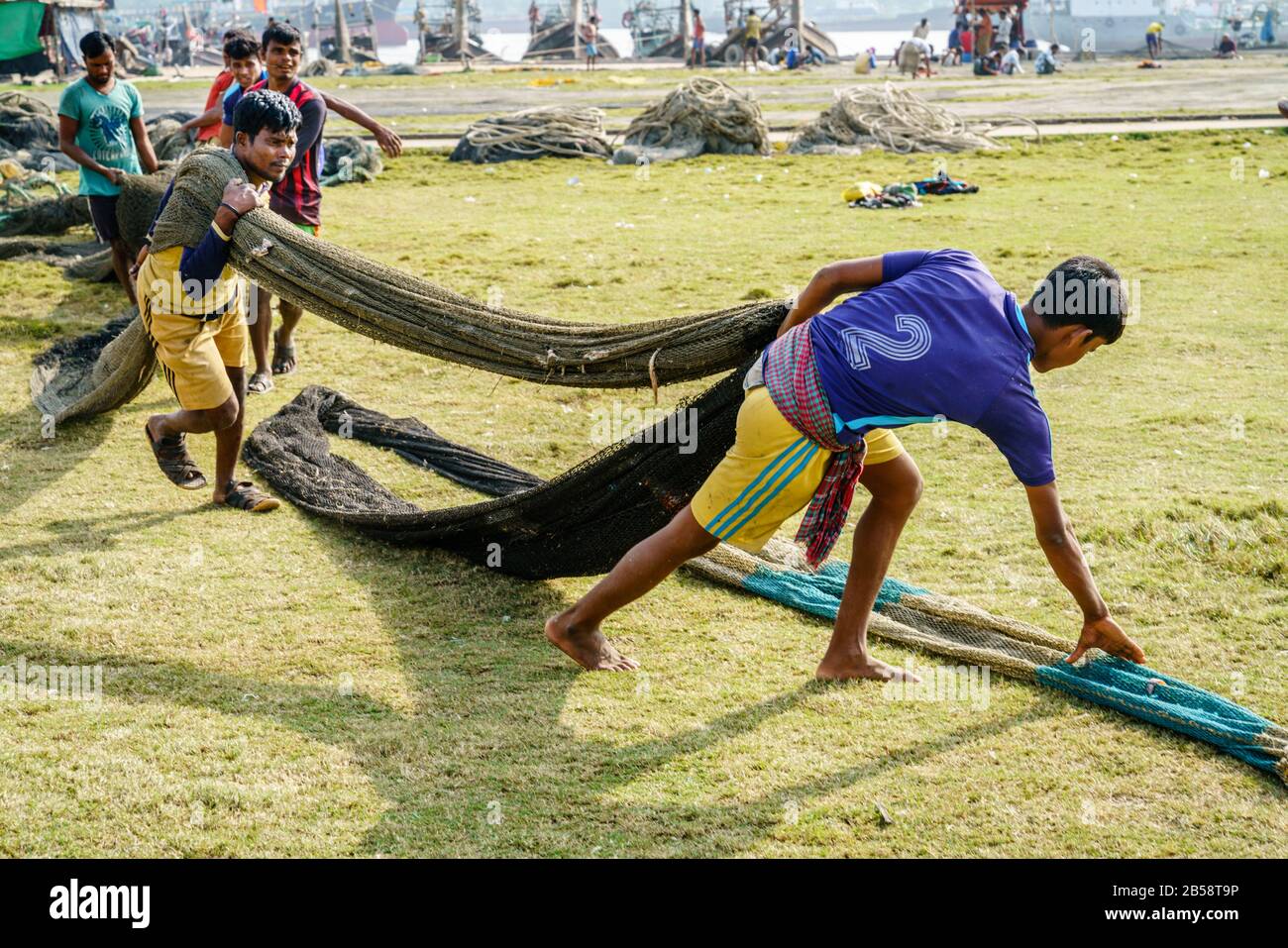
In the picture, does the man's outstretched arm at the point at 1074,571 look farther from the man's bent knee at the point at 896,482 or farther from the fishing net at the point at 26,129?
the fishing net at the point at 26,129

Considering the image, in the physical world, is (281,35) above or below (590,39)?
below

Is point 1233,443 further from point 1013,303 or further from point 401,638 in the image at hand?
point 401,638

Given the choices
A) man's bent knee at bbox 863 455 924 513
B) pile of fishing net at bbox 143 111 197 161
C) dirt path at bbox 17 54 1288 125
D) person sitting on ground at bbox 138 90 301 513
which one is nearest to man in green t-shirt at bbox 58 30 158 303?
person sitting on ground at bbox 138 90 301 513

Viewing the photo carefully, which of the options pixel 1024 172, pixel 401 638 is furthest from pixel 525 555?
pixel 1024 172

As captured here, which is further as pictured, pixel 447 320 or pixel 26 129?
pixel 26 129

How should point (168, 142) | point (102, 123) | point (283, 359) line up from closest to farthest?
point (283, 359) → point (102, 123) → point (168, 142)

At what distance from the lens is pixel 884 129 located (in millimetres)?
17859

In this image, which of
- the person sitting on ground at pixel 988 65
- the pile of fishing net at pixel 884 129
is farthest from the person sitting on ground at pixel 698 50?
the pile of fishing net at pixel 884 129

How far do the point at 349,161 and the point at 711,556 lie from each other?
37.7 ft

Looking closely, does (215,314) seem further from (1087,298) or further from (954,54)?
(954,54)

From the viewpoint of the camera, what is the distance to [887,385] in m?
3.58

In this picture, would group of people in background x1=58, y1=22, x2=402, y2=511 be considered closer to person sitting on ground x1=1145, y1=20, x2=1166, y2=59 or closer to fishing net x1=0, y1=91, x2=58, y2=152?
fishing net x1=0, y1=91, x2=58, y2=152

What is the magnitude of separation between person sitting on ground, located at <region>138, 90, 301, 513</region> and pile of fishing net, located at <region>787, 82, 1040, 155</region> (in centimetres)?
1321

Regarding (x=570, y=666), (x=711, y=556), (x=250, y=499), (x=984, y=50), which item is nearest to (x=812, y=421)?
(x=570, y=666)
